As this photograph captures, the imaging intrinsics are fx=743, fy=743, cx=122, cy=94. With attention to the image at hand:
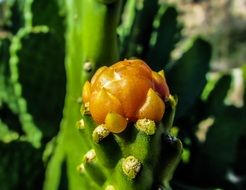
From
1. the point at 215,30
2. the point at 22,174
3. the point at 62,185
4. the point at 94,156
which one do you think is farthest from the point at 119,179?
the point at 215,30

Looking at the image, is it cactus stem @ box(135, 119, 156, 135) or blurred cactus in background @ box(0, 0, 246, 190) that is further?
blurred cactus in background @ box(0, 0, 246, 190)

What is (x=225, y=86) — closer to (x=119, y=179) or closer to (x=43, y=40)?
(x=43, y=40)

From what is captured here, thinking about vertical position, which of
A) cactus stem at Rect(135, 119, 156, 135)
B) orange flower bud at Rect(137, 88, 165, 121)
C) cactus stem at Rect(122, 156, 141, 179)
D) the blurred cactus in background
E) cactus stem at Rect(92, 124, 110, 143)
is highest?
orange flower bud at Rect(137, 88, 165, 121)

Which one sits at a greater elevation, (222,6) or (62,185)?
(62,185)

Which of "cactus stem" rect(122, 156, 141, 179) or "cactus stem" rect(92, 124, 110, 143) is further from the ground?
"cactus stem" rect(92, 124, 110, 143)

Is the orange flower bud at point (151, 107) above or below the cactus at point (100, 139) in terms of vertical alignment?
above

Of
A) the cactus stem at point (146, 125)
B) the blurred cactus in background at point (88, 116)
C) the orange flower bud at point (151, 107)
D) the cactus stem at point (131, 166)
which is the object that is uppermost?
the orange flower bud at point (151, 107)
